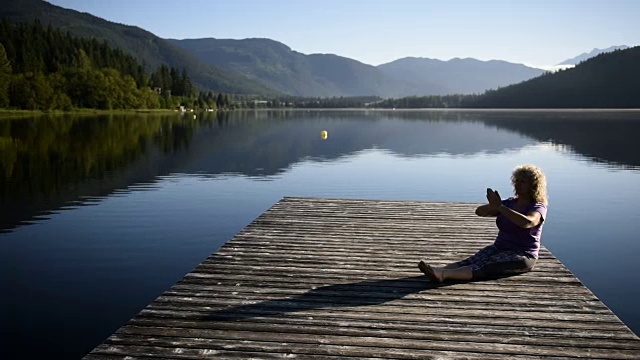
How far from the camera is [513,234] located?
8.27m

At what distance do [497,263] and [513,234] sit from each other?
0.51m

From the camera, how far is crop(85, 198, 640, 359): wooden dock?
5836mm

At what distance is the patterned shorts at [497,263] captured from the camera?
8164 mm

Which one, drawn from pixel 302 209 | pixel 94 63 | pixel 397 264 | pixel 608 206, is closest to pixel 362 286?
pixel 397 264

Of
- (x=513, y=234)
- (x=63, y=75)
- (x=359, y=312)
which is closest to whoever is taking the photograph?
(x=359, y=312)

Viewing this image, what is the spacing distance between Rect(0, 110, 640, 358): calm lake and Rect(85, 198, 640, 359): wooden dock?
4.47 feet

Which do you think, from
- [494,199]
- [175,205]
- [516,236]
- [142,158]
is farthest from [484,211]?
[142,158]

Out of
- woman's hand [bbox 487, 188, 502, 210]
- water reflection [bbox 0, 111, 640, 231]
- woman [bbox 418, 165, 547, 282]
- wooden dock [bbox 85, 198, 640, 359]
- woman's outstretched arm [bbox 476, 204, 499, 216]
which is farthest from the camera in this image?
water reflection [bbox 0, 111, 640, 231]

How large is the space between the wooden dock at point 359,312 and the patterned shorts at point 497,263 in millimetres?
166

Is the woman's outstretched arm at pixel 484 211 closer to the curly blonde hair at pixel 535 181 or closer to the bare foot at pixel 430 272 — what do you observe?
the curly blonde hair at pixel 535 181

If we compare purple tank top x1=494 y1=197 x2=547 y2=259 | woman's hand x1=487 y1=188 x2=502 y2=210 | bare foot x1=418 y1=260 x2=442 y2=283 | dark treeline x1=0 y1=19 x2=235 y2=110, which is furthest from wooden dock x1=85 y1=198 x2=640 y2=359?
dark treeline x1=0 y1=19 x2=235 y2=110

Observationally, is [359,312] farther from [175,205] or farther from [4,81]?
[4,81]

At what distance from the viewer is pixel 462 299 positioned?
7344mm

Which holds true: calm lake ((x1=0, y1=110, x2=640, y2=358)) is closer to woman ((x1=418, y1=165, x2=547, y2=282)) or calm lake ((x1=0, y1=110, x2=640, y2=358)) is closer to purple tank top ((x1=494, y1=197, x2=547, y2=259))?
woman ((x1=418, y1=165, x2=547, y2=282))
